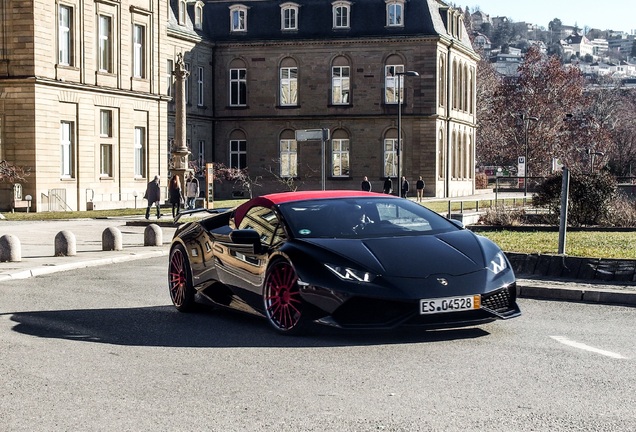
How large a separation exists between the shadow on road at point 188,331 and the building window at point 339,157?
2480 inches

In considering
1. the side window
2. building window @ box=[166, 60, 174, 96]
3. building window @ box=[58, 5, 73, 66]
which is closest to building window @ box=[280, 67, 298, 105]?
building window @ box=[166, 60, 174, 96]

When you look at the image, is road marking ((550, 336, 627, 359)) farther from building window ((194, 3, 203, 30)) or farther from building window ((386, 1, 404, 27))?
building window ((194, 3, 203, 30))

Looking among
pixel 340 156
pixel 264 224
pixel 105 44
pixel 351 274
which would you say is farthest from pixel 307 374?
pixel 340 156

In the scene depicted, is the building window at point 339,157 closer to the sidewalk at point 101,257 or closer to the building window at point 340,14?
the building window at point 340,14

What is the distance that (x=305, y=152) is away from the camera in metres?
76.4

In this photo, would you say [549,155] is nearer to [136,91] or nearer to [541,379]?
[136,91]

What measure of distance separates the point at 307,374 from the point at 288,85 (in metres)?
68.6

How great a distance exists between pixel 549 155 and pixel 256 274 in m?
89.5

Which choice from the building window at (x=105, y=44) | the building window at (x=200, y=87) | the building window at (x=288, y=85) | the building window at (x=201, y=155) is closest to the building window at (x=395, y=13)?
the building window at (x=288, y=85)

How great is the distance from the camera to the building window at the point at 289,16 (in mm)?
76250

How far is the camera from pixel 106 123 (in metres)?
53.8

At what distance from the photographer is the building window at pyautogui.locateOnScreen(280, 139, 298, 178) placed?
7669 cm

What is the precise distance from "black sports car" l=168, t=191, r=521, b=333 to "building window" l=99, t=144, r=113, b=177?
137 feet

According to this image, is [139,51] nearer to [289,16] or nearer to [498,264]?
[289,16]
